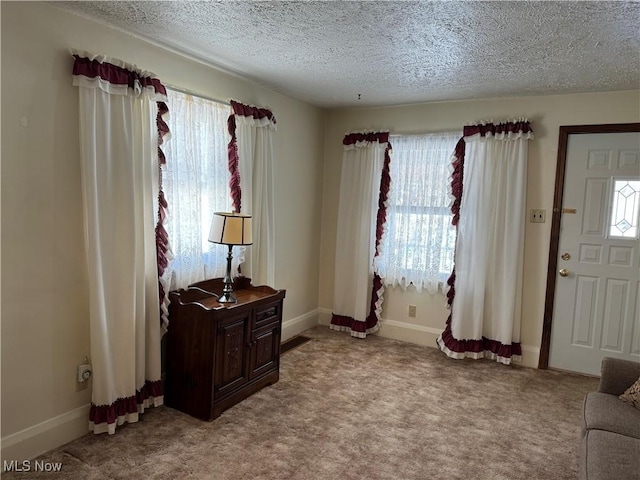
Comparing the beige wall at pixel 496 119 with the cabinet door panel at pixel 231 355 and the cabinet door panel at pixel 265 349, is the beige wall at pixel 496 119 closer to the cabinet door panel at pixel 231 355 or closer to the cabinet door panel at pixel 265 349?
the cabinet door panel at pixel 265 349

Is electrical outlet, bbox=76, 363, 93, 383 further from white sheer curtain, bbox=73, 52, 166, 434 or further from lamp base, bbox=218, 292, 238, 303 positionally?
lamp base, bbox=218, 292, 238, 303

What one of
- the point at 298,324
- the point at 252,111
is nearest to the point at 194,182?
the point at 252,111

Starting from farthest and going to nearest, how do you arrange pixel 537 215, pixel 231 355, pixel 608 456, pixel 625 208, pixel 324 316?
pixel 324 316, pixel 537 215, pixel 625 208, pixel 231 355, pixel 608 456

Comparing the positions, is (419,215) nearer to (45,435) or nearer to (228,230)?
(228,230)

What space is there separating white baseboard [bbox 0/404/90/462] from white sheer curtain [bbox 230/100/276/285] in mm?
1557

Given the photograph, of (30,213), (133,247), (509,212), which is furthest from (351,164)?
(30,213)

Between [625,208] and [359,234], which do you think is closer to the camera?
[625,208]

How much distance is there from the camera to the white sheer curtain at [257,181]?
3.42 meters

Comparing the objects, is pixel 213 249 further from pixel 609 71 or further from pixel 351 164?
pixel 609 71

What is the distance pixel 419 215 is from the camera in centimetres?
422

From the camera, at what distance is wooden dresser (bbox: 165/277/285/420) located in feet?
8.98

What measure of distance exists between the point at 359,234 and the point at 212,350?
2191 mm

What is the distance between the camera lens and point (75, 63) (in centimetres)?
230

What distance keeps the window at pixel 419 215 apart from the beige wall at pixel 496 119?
0.15m
